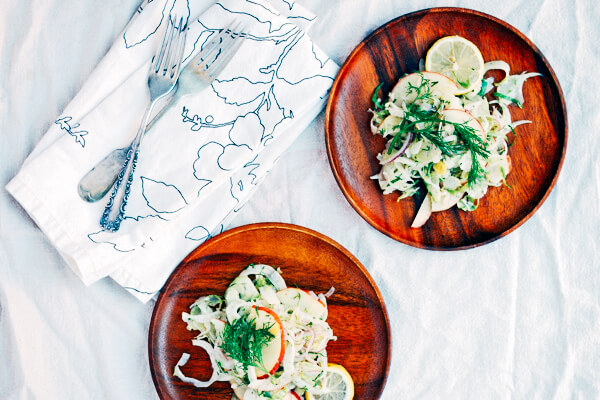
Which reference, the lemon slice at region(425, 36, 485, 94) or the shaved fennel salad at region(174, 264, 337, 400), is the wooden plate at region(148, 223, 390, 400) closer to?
the shaved fennel salad at region(174, 264, 337, 400)

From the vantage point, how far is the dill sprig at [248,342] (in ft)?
4.07

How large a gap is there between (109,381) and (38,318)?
26 cm

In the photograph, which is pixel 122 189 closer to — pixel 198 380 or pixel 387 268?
pixel 198 380

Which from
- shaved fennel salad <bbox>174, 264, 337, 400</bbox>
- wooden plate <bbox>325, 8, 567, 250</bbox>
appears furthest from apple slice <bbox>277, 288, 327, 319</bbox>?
wooden plate <bbox>325, 8, 567, 250</bbox>

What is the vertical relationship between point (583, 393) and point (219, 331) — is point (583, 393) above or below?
above

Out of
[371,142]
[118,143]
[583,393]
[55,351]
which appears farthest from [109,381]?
[583,393]

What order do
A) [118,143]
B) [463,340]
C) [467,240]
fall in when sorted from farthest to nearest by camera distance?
[463,340], [467,240], [118,143]

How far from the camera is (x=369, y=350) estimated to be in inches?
54.6

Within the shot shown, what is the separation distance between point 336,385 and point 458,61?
92 centimetres

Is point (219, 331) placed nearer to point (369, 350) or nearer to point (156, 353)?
point (156, 353)

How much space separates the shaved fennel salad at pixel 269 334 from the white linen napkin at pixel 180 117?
0.25 metres

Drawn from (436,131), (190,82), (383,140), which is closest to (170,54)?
(190,82)

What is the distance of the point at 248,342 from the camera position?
1.24 meters

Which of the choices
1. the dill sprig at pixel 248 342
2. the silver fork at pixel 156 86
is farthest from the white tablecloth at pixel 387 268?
the dill sprig at pixel 248 342
